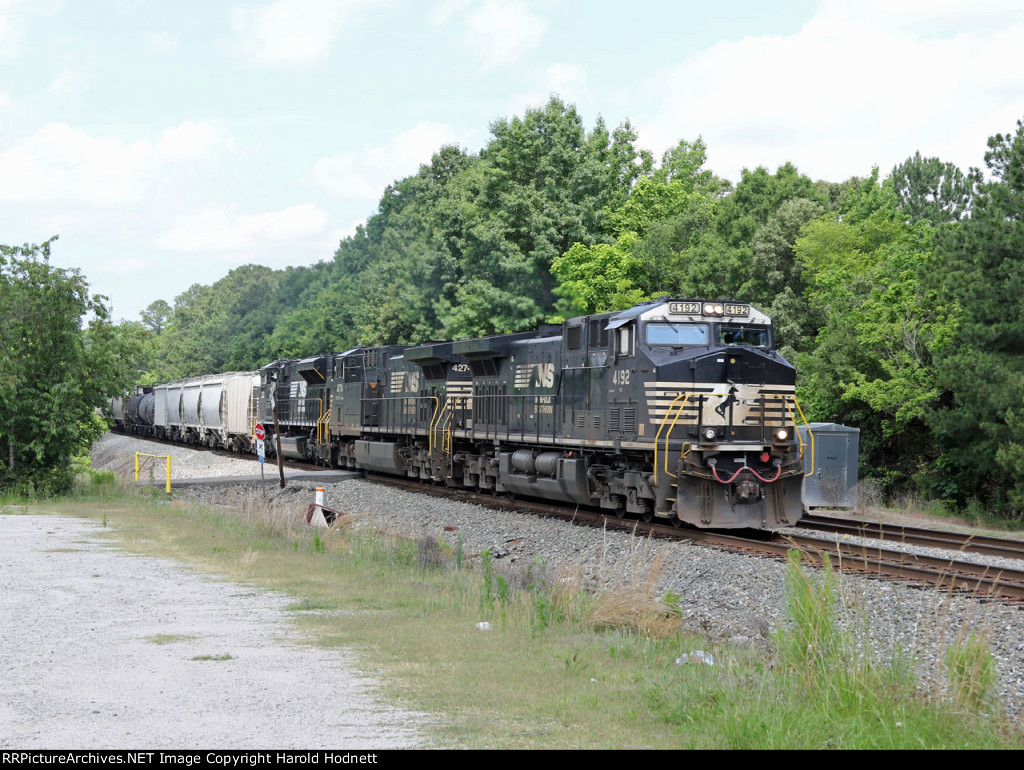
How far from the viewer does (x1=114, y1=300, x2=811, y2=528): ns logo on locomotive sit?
17.3 metres

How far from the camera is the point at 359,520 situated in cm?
2095

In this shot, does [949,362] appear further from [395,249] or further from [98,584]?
[395,249]

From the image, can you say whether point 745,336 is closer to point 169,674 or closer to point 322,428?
point 169,674

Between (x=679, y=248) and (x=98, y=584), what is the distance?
32.2 metres

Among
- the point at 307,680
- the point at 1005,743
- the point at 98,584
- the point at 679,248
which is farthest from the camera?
the point at 679,248

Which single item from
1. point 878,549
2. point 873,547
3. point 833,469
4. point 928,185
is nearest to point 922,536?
point 873,547

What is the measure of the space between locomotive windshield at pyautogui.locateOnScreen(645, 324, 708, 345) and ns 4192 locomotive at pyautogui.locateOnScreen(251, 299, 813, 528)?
0.06ft

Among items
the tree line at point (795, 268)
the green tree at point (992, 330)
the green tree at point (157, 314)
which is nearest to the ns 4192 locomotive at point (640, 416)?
the green tree at point (992, 330)

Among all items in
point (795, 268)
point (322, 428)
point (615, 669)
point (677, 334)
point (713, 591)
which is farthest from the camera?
point (322, 428)

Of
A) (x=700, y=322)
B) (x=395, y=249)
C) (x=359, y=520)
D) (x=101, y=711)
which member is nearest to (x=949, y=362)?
(x=700, y=322)

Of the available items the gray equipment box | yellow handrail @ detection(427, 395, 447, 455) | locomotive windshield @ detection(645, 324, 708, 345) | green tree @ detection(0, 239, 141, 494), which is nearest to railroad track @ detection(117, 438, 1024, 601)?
the gray equipment box

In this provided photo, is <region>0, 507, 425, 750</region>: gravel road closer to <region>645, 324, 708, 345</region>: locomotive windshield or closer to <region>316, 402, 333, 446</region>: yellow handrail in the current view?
<region>645, 324, 708, 345</region>: locomotive windshield

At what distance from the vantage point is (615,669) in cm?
837

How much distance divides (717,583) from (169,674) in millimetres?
7156
